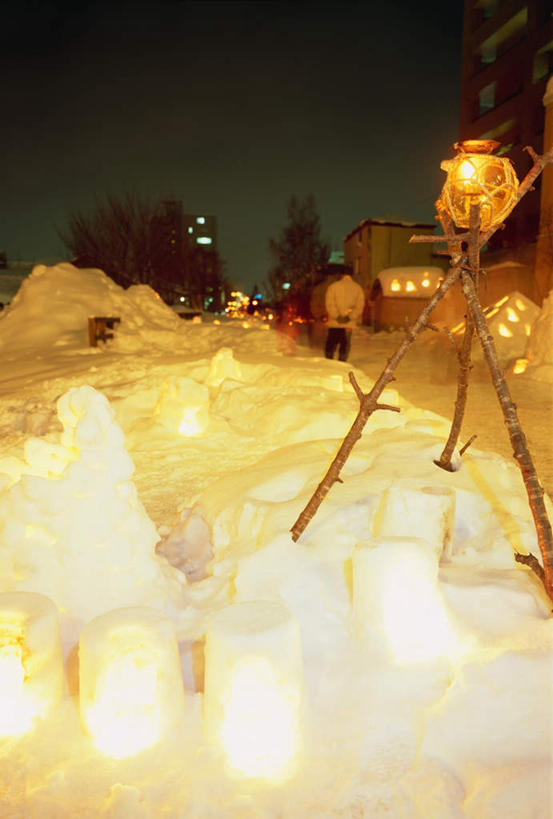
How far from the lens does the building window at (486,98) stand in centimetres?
3100

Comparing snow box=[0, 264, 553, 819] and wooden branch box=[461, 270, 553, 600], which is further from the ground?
wooden branch box=[461, 270, 553, 600]

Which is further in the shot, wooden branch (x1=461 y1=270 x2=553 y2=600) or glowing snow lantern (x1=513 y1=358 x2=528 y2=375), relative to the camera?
glowing snow lantern (x1=513 y1=358 x2=528 y2=375)

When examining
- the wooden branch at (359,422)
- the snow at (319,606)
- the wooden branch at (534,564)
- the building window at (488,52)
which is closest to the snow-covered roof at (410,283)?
the building window at (488,52)

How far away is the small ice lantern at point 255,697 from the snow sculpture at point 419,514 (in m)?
1.00

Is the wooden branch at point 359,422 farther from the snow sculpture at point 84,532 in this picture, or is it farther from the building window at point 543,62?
the building window at point 543,62

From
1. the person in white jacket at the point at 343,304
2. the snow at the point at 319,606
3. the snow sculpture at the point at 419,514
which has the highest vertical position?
the person in white jacket at the point at 343,304

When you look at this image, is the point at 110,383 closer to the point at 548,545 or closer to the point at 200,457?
the point at 200,457

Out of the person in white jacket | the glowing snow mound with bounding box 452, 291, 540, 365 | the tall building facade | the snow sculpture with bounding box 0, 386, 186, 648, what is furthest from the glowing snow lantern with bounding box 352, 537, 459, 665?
the tall building facade

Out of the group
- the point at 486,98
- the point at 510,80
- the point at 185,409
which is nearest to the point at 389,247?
the point at 510,80

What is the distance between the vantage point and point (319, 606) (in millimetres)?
2473

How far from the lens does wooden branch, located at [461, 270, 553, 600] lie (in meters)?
2.32

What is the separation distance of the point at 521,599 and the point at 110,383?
6388 millimetres

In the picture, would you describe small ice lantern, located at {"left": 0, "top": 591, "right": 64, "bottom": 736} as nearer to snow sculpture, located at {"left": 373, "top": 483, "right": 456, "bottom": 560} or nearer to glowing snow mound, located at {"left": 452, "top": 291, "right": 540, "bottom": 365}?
snow sculpture, located at {"left": 373, "top": 483, "right": 456, "bottom": 560}

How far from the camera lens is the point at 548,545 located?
233 cm
